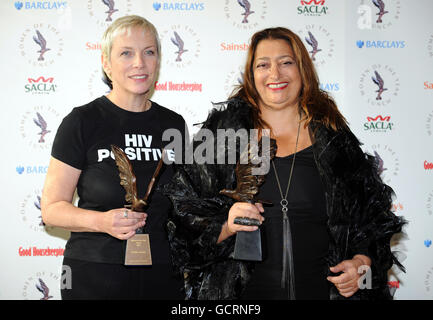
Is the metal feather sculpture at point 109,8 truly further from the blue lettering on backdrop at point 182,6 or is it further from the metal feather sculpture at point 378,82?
the metal feather sculpture at point 378,82

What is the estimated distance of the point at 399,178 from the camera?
8.80ft

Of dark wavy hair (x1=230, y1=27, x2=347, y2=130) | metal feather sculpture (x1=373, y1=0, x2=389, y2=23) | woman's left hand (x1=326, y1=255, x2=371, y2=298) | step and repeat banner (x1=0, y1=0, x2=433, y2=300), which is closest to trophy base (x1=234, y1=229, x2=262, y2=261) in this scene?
woman's left hand (x1=326, y1=255, x2=371, y2=298)

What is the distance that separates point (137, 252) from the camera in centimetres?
151

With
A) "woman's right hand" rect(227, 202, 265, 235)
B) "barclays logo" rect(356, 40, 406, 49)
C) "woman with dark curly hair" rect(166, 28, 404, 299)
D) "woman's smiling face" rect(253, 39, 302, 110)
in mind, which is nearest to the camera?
"woman's right hand" rect(227, 202, 265, 235)

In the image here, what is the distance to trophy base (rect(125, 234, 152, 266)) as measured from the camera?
150cm

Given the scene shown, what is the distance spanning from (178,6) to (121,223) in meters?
1.63

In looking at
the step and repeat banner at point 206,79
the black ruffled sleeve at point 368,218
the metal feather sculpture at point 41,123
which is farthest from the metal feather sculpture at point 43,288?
the black ruffled sleeve at point 368,218

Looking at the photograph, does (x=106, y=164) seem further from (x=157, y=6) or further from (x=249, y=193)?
(x=157, y=6)

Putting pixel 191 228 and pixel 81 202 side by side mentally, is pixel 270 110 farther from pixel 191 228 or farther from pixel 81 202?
pixel 81 202

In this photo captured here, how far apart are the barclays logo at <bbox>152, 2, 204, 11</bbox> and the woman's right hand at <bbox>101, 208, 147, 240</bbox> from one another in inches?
61.5

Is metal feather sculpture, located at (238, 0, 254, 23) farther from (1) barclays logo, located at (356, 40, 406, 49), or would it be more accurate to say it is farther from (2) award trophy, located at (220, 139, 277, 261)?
(2) award trophy, located at (220, 139, 277, 261)

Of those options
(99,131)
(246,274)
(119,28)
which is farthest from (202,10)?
(246,274)

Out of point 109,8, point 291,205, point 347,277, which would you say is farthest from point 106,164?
point 109,8

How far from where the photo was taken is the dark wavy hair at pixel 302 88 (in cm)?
168
